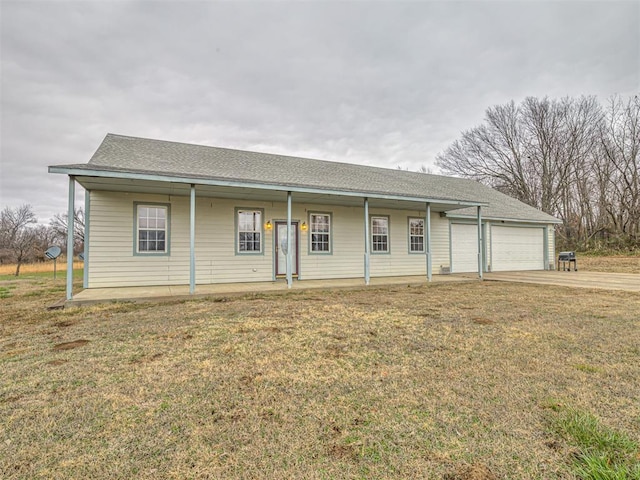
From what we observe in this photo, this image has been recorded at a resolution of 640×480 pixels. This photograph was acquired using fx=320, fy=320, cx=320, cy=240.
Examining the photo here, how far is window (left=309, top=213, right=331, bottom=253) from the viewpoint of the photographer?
1052 centimetres

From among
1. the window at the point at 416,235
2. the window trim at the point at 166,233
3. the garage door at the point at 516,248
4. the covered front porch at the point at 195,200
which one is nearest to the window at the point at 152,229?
the window trim at the point at 166,233

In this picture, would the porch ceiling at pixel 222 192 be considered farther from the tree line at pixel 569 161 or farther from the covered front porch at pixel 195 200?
the tree line at pixel 569 161

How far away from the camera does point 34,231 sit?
1225 inches

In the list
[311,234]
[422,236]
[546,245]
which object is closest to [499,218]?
[546,245]

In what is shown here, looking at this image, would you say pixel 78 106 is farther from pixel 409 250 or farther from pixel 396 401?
pixel 396 401

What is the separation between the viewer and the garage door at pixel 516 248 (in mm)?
13891

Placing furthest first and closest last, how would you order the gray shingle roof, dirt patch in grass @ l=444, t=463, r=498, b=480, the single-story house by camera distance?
the single-story house, the gray shingle roof, dirt patch in grass @ l=444, t=463, r=498, b=480

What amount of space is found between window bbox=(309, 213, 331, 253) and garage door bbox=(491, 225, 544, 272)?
7767mm

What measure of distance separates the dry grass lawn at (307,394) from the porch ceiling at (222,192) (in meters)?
3.50

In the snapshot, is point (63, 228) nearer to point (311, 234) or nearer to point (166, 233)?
point (166, 233)

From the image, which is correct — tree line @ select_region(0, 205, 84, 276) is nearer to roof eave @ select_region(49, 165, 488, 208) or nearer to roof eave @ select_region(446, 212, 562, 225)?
roof eave @ select_region(49, 165, 488, 208)

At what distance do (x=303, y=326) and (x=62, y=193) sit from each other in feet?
192

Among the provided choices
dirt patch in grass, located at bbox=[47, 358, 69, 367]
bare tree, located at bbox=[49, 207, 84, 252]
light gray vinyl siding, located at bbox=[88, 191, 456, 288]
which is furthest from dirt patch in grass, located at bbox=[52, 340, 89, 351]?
bare tree, located at bbox=[49, 207, 84, 252]

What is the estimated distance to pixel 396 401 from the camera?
94.4 inches
